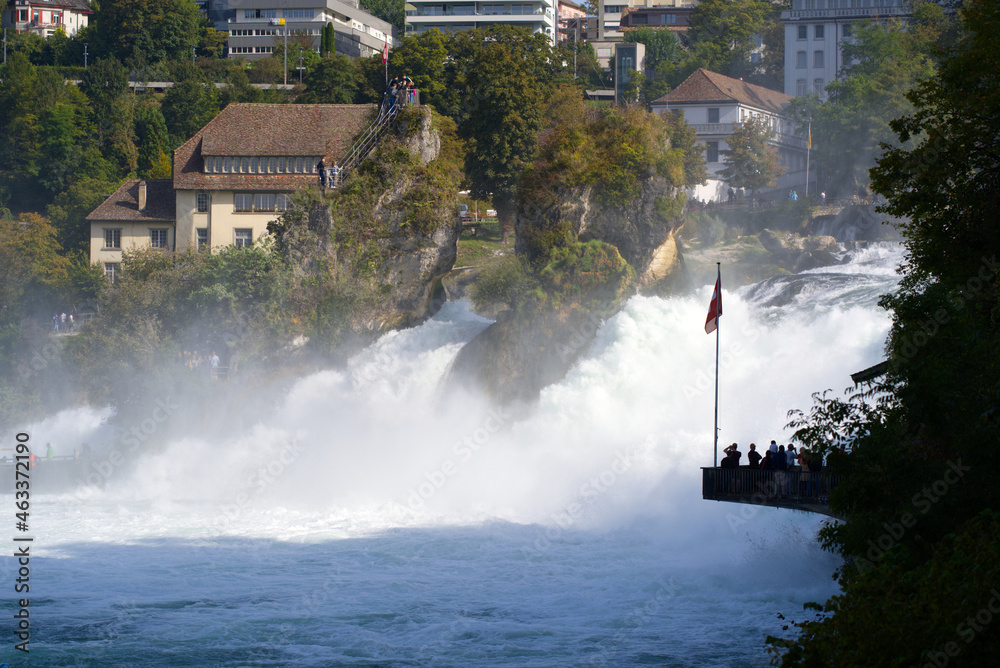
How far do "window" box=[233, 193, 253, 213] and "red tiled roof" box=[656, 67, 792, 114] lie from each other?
125ft

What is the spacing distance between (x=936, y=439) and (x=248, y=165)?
56646mm

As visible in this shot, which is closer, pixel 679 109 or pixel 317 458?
pixel 317 458

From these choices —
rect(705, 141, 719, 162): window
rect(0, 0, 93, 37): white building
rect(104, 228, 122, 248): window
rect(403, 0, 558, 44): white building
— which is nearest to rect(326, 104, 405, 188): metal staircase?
rect(104, 228, 122, 248): window

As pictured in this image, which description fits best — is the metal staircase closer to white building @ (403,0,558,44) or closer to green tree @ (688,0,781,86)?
green tree @ (688,0,781,86)

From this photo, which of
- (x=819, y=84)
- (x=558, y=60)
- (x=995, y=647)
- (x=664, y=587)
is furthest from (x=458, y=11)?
(x=995, y=647)

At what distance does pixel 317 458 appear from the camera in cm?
5181

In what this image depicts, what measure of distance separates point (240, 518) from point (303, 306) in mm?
14968

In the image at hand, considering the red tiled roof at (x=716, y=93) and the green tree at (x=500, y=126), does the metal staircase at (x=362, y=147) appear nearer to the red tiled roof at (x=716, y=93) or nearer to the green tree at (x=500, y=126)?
the green tree at (x=500, y=126)

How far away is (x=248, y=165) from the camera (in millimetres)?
70812

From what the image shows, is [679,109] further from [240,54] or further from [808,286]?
[240,54]

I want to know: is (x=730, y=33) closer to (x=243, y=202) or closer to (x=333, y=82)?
(x=333, y=82)

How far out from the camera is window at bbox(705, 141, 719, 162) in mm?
89750

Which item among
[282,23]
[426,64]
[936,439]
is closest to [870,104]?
[426,64]

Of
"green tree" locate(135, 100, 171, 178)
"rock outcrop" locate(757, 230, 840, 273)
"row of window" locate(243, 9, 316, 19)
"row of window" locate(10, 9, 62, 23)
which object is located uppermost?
"row of window" locate(10, 9, 62, 23)
